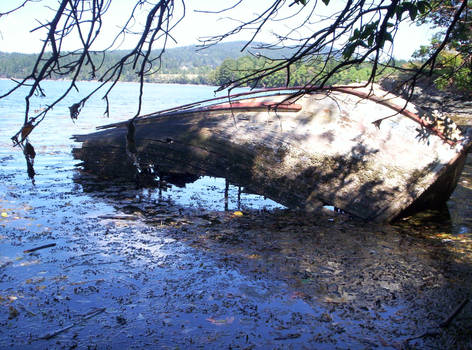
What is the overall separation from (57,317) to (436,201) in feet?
20.1

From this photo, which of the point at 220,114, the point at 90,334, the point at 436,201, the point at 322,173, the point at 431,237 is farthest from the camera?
the point at 220,114

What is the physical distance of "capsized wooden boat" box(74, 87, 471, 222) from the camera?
6.56m

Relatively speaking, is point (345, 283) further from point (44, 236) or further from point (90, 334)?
point (44, 236)

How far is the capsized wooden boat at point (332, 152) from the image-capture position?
21.5 feet

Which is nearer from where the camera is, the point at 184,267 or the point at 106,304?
the point at 106,304

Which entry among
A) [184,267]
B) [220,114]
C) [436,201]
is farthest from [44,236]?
[436,201]

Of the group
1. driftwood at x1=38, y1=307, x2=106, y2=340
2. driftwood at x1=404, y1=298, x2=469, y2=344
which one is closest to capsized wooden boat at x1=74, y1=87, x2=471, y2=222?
driftwood at x1=404, y1=298, x2=469, y2=344

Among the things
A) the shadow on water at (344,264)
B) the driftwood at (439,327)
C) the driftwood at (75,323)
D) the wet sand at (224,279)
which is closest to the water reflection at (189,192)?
the shadow on water at (344,264)

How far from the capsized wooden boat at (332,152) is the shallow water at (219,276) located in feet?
1.30

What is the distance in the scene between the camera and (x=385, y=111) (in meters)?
6.94

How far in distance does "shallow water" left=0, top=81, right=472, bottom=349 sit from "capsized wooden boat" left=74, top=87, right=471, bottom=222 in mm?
395

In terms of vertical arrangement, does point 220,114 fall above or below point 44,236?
above

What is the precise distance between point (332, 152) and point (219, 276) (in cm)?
314

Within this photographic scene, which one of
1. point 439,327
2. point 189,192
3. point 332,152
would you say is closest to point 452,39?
point 439,327
